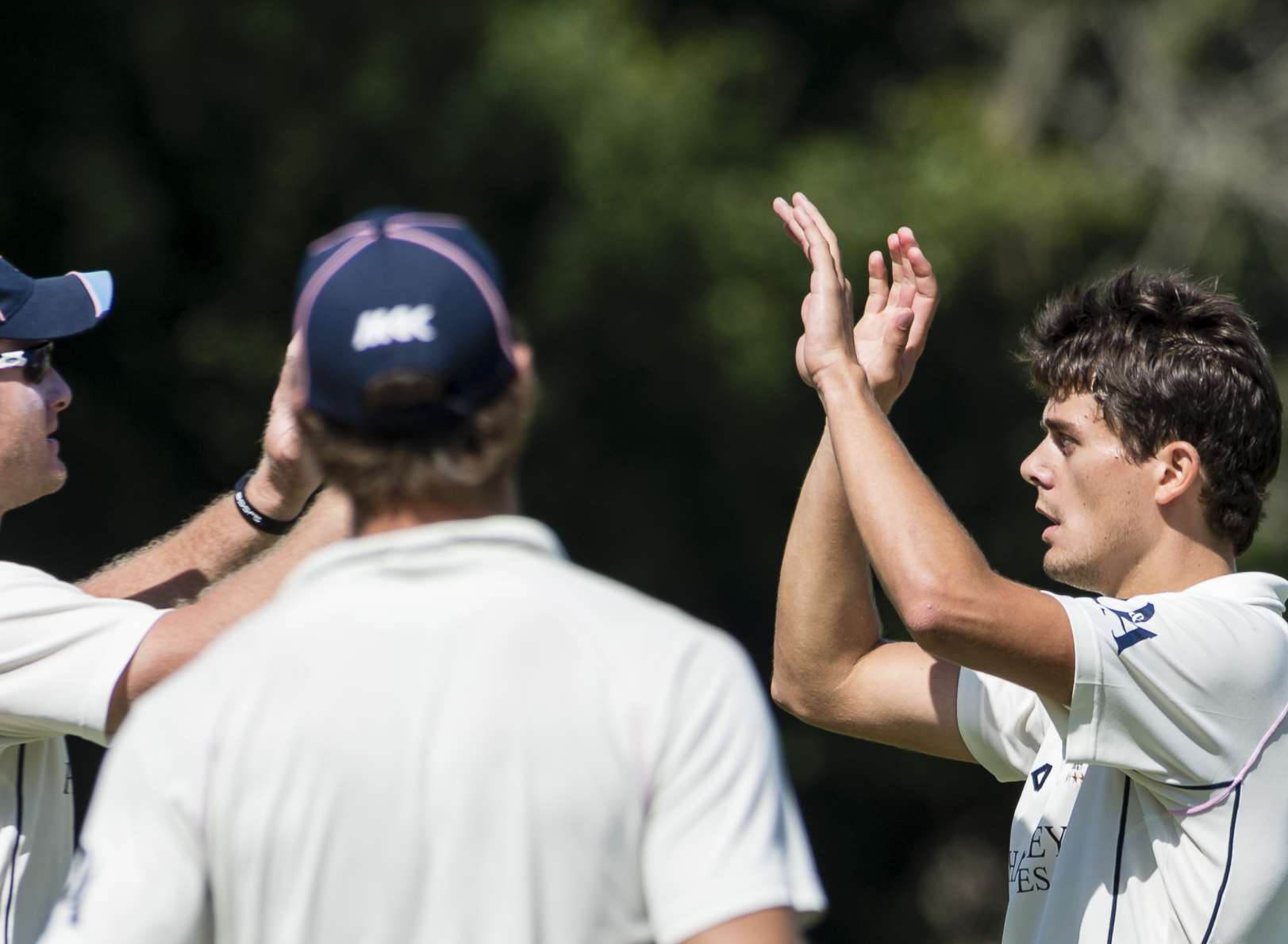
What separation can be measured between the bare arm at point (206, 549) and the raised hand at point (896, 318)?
1.12 m

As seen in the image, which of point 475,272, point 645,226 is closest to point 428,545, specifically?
point 475,272

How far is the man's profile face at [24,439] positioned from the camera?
11.0 feet

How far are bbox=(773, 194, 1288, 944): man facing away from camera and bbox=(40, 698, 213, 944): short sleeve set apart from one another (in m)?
1.22

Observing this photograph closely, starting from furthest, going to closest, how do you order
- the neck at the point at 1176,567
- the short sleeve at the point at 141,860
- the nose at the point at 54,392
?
the nose at the point at 54,392
the neck at the point at 1176,567
the short sleeve at the point at 141,860

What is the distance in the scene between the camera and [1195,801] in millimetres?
2910

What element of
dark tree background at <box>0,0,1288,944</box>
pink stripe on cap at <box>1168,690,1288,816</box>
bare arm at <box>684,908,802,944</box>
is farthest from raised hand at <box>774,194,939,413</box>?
dark tree background at <box>0,0,1288,944</box>

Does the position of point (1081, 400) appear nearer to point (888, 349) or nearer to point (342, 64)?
point (888, 349)

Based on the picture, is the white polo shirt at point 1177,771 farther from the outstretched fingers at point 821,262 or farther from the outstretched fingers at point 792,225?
the outstretched fingers at point 792,225

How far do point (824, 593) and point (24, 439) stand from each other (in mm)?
1532

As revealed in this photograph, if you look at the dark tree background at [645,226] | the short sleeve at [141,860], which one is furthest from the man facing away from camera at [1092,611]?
the dark tree background at [645,226]

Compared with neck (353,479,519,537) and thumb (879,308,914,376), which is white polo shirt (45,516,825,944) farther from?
thumb (879,308,914,376)

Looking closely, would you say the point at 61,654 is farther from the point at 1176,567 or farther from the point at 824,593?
the point at 1176,567

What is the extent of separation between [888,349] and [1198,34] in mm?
15149

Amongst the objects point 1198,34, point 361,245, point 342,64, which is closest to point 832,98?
point 1198,34
